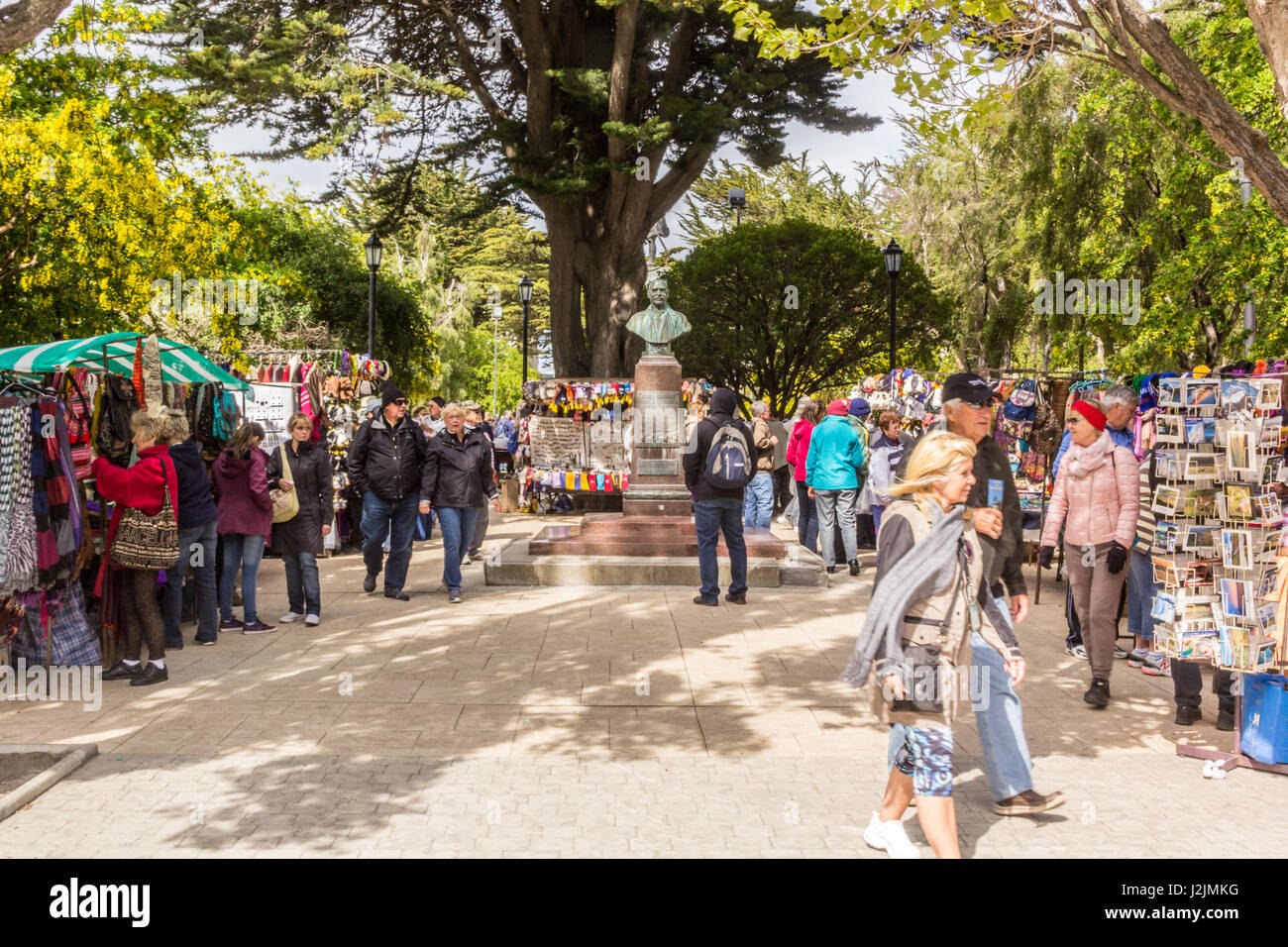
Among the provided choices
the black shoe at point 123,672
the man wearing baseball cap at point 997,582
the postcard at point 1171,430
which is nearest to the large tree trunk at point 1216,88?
the postcard at point 1171,430

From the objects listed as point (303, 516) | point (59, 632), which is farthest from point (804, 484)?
point (59, 632)

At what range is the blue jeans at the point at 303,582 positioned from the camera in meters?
9.16

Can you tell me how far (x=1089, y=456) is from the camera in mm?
7035

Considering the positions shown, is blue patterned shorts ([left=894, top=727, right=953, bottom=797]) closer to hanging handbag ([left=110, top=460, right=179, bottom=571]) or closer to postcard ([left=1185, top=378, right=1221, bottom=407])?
postcard ([left=1185, top=378, right=1221, bottom=407])

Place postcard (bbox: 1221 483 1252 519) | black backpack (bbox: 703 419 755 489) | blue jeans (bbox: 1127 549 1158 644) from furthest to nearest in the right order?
black backpack (bbox: 703 419 755 489) < blue jeans (bbox: 1127 549 1158 644) < postcard (bbox: 1221 483 1252 519)

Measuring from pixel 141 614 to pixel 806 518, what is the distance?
8.39 metres

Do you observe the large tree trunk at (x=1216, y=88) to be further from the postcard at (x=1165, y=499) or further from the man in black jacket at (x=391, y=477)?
the man in black jacket at (x=391, y=477)

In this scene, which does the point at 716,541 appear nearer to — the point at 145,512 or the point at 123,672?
the point at 145,512

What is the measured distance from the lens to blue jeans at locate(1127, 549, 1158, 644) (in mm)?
7562

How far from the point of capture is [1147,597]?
25.2 feet

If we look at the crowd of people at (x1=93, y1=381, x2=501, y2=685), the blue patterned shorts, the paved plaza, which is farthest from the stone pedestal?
the blue patterned shorts

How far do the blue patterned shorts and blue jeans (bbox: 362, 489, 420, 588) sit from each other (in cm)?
718

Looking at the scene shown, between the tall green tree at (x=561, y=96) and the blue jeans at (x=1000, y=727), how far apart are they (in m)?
13.0
